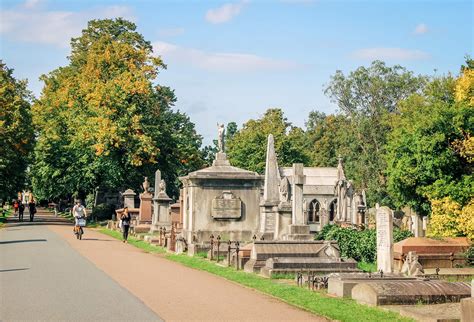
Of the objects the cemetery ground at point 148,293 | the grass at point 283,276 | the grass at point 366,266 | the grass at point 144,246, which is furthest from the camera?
the grass at point 144,246

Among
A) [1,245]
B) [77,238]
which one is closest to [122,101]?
[77,238]

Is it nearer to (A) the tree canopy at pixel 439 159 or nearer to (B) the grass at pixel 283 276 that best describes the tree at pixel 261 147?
(A) the tree canopy at pixel 439 159

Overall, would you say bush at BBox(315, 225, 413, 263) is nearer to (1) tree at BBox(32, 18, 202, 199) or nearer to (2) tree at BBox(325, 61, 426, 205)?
(1) tree at BBox(32, 18, 202, 199)

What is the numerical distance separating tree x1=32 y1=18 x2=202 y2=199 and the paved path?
1060 inches

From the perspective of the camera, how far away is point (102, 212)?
55156mm

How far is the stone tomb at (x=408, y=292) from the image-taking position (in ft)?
43.7

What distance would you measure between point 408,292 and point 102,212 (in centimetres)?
4367

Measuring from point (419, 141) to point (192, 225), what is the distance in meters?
10.8

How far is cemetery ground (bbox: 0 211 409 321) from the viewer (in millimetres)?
12141

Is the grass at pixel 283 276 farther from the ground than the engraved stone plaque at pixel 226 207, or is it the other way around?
the engraved stone plaque at pixel 226 207

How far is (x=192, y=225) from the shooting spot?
1095 inches

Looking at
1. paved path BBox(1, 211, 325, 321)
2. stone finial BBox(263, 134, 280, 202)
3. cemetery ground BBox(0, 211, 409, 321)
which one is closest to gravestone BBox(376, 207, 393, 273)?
cemetery ground BBox(0, 211, 409, 321)

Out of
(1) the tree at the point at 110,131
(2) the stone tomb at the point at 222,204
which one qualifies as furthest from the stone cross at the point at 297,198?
(1) the tree at the point at 110,131

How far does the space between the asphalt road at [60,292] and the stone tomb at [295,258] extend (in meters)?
4.18
